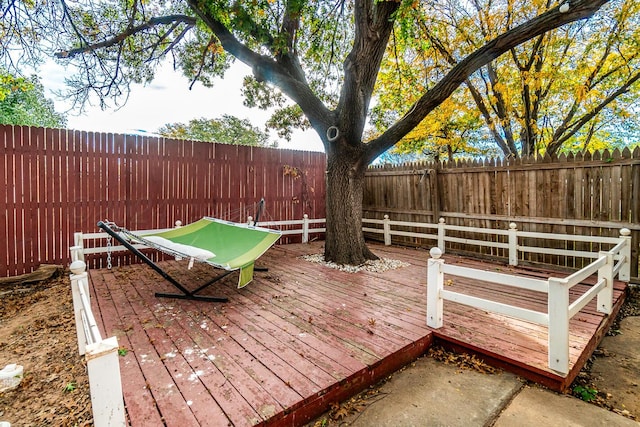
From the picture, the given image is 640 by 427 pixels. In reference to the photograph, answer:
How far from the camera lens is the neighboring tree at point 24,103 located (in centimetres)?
515

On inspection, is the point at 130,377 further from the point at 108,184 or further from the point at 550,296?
the point at 108,184

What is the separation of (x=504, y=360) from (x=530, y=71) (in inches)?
288

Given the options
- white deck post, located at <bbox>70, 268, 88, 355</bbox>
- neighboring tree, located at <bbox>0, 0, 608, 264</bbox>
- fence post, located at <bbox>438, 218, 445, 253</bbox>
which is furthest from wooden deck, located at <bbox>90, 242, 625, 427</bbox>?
fence post, located at <bbox>438, 218, 445, 253</bbox>

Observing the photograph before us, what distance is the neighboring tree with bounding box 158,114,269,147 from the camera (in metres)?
22.3

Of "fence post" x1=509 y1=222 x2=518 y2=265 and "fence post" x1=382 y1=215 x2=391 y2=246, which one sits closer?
"fence post" x1=509 y1=222 x2=518 y2=265

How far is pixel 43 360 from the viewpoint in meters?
2.36

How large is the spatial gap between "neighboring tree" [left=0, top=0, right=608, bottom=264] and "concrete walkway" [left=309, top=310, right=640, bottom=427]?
283 cm

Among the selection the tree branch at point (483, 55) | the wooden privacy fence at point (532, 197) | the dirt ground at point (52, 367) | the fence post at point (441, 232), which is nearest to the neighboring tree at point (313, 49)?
the tree branch at point (483, 55)

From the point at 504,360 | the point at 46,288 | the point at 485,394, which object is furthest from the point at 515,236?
the point at 46,288

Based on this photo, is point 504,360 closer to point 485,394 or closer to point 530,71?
point 485,394

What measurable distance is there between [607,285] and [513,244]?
194cm

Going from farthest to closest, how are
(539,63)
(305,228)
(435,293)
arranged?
1. (539,63)
2. (305,228)
3. (435,293)

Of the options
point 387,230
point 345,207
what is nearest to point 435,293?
point 345,207

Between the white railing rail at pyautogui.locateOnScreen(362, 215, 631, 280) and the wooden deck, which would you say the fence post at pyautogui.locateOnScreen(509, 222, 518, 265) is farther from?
the wooden deck
